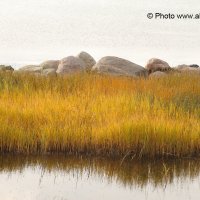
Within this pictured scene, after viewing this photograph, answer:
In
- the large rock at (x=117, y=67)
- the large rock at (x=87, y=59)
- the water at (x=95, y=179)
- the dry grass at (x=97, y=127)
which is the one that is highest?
the large rock at (x=87, y=59)

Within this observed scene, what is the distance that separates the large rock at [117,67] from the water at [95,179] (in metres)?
14.0

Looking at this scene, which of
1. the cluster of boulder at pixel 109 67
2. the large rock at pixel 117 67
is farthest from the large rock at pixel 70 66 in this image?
the large rock at pixel 117 67

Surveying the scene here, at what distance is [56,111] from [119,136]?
1.98 metres

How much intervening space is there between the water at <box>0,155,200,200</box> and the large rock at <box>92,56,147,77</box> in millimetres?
13980

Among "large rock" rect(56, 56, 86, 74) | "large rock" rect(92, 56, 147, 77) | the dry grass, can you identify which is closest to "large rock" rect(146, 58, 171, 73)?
"large rock" rect(92, 56, 147, 77)

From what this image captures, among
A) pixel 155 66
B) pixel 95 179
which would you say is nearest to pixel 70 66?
pixel 155 66

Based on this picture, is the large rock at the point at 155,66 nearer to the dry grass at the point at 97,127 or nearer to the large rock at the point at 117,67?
the large rock at the point at 117,67

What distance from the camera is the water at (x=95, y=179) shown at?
672 cm

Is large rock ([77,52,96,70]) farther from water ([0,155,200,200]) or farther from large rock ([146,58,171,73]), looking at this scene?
water ([0,155,200,200])

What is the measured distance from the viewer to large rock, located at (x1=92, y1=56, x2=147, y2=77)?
22703mm

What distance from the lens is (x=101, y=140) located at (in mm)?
9031

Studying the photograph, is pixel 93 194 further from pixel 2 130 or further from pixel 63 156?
pixel 2 130

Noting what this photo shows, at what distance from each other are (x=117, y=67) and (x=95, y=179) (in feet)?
53.3

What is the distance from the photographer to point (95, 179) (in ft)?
24.3
